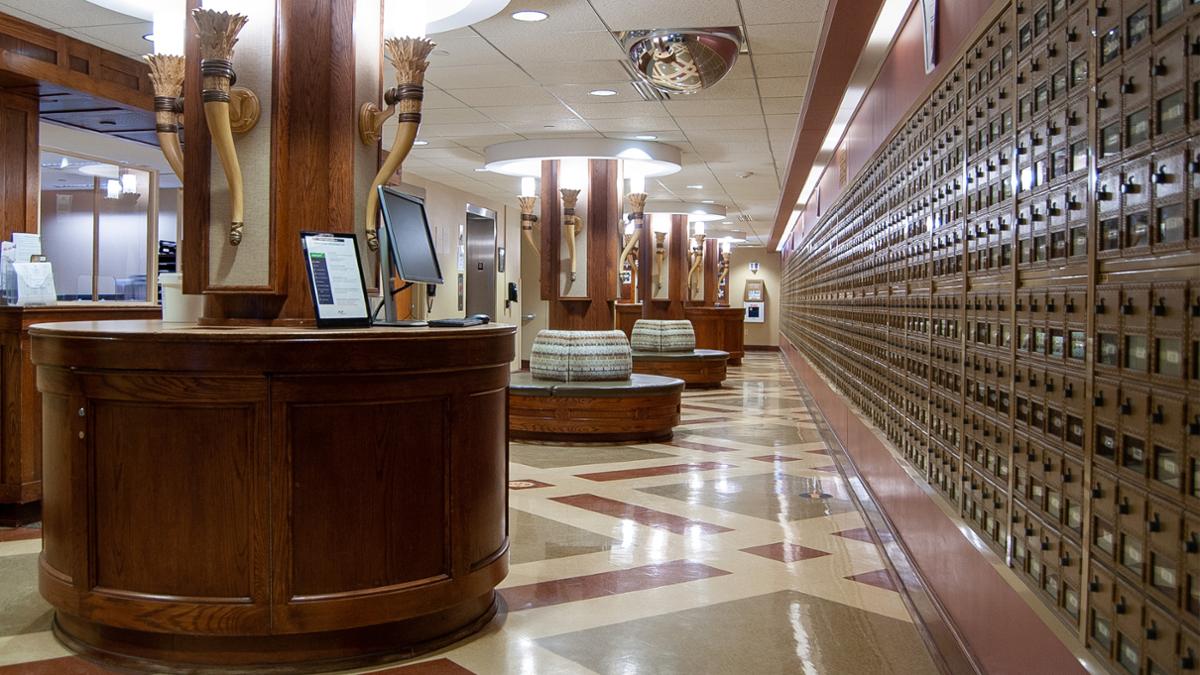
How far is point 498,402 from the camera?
3.29 meters

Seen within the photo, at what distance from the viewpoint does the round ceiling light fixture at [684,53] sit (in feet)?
19.3

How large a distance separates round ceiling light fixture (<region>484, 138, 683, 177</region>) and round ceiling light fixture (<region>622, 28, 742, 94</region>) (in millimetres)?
3263

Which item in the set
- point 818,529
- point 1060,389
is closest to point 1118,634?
point 1060,389

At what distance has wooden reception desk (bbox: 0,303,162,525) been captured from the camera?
14.6 ft

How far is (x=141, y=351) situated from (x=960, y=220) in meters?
2.46

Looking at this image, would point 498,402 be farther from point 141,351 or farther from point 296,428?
point 141,351

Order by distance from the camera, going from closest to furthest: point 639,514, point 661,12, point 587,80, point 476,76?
point 639,514 → point 661,12 → point 476,76 → point 587,80

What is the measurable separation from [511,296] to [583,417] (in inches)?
338

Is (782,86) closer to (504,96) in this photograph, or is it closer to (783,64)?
(783,64)

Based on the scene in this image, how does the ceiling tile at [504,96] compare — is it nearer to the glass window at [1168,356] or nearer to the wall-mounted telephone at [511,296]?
the glass window at [1168,356]

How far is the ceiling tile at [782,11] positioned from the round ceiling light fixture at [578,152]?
4096mm

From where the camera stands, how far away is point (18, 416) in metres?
4.48

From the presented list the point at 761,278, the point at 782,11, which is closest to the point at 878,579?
the point at 782,11

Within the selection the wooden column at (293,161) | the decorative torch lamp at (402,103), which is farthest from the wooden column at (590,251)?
the wooden column at (293,161)
